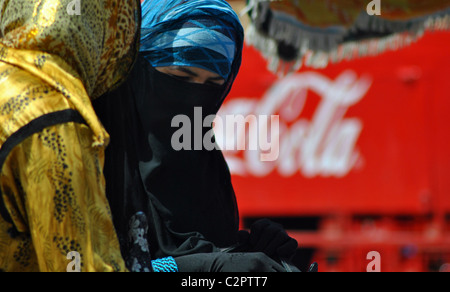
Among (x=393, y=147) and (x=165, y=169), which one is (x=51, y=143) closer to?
(x=165, y=169)

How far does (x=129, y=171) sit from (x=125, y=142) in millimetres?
80

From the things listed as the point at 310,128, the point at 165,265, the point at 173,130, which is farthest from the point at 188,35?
the point at 310,128

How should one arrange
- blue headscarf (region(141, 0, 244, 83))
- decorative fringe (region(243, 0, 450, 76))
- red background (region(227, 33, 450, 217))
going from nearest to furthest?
blue headscarf (region(141, 0, 244, 83))
decorative fringe (region(243, 0, 450, 76))
red background (region(227, 33, 450, 217))

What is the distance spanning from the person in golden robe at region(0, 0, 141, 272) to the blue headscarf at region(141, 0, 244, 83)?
38 cm

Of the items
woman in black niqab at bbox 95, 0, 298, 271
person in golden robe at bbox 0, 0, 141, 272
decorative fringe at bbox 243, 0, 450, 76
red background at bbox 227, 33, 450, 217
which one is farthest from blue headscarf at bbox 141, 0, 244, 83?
red background at bbox 227, 33, 450, 217

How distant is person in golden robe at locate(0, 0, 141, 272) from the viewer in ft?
3.70

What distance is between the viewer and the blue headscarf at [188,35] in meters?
1.62

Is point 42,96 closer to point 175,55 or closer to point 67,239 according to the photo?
point 67,239

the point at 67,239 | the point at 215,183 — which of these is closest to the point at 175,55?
the point at 215,183

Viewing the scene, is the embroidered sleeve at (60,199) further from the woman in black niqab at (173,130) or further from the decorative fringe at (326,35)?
the decorative fringe at (326,35)

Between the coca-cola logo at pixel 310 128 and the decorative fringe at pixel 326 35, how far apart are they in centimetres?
271

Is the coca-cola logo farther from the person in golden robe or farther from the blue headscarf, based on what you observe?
the person in golden robe

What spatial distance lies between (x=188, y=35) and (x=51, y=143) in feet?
1.96
